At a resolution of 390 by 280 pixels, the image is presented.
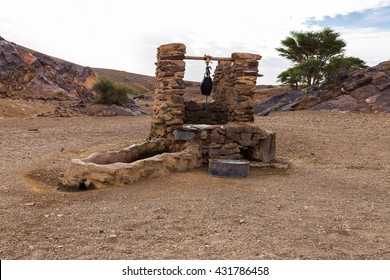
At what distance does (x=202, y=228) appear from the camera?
4238 mm

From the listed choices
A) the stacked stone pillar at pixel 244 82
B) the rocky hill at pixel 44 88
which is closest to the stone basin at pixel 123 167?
the stacked stone pillar at pixel 244 82

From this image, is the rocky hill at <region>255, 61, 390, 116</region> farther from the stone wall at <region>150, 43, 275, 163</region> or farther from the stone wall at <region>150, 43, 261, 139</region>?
the stone wall at <region>150, 43, 275, 163</region>

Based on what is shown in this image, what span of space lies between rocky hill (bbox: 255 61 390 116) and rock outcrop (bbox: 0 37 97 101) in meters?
11.5

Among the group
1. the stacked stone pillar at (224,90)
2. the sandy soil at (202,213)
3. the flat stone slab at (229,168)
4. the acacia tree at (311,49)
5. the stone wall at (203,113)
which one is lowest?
the sandy soil at (202,213)

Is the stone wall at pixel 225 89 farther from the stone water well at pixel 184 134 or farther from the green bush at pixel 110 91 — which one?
the green bush at pixel 110 91

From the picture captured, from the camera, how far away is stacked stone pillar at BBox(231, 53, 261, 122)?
27.2ft

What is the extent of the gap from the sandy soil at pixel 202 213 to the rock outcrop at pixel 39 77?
14319 mm

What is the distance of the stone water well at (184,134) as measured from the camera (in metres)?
6.71

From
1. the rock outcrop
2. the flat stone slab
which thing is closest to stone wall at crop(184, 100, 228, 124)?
the flat stone slab

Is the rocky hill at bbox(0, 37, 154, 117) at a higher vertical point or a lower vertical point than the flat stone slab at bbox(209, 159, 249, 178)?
higher

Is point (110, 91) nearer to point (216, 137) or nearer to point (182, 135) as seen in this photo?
point (182, 135)

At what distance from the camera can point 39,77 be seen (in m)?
23.6

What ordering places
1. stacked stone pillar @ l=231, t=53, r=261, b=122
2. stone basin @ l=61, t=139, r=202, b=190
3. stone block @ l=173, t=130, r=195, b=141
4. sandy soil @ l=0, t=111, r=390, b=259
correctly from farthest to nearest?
1. stacked stone pillar @ l=231, t=53, r=261, b=122
2. stone block @ l=173, t=130, r=195, b=141
3. stone basin @ l=61, t=139, r=202, b=190
4. sandy soil @ l=0, t=111, r=390, b=259

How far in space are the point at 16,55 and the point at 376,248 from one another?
2373 cm
